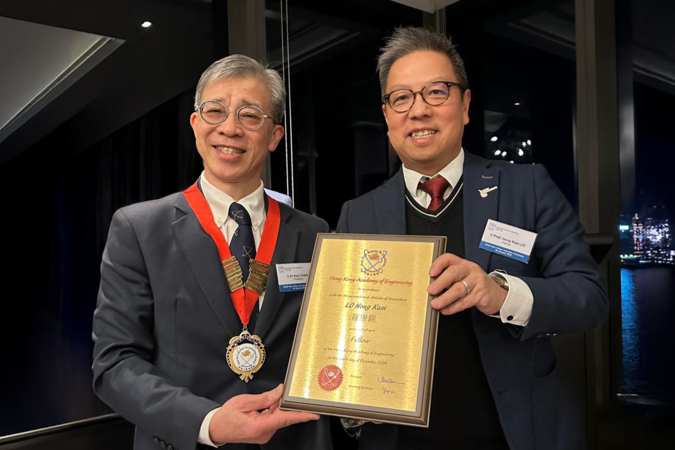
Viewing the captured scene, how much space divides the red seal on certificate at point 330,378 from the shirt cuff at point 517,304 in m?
0.39

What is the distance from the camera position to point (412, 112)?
1.41 meters

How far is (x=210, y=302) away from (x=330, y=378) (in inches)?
13.4

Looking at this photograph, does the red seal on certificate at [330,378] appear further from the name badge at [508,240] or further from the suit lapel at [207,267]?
the name badge at [508,240]

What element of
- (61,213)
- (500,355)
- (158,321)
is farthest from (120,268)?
(61,213)

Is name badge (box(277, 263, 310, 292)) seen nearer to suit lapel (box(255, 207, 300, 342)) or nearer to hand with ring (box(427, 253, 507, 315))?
suit lapel (box(255, 207, 300, 342))

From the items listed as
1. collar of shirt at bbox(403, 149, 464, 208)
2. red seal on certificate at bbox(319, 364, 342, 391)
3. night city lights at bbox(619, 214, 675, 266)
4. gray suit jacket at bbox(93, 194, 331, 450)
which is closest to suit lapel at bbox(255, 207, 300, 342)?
gray suit jacket at bbox(93, 194, 331, 450)

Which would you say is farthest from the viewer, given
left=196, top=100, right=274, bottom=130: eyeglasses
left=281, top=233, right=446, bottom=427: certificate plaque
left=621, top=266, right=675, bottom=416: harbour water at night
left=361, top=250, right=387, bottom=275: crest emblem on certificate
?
left=621, top=266, right=675, bottom=416: harbour water at night

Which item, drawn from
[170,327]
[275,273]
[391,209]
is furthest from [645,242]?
[170,327]

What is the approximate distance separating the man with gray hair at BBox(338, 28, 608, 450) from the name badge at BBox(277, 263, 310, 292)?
221mm

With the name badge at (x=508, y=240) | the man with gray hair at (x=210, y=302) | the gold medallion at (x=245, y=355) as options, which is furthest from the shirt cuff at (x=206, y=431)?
the name badge at (x=508, y=240)

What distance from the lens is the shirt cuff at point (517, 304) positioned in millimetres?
1232

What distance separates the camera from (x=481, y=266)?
1.33m

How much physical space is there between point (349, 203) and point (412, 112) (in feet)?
1.11

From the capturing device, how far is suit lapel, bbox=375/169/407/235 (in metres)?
1.46
